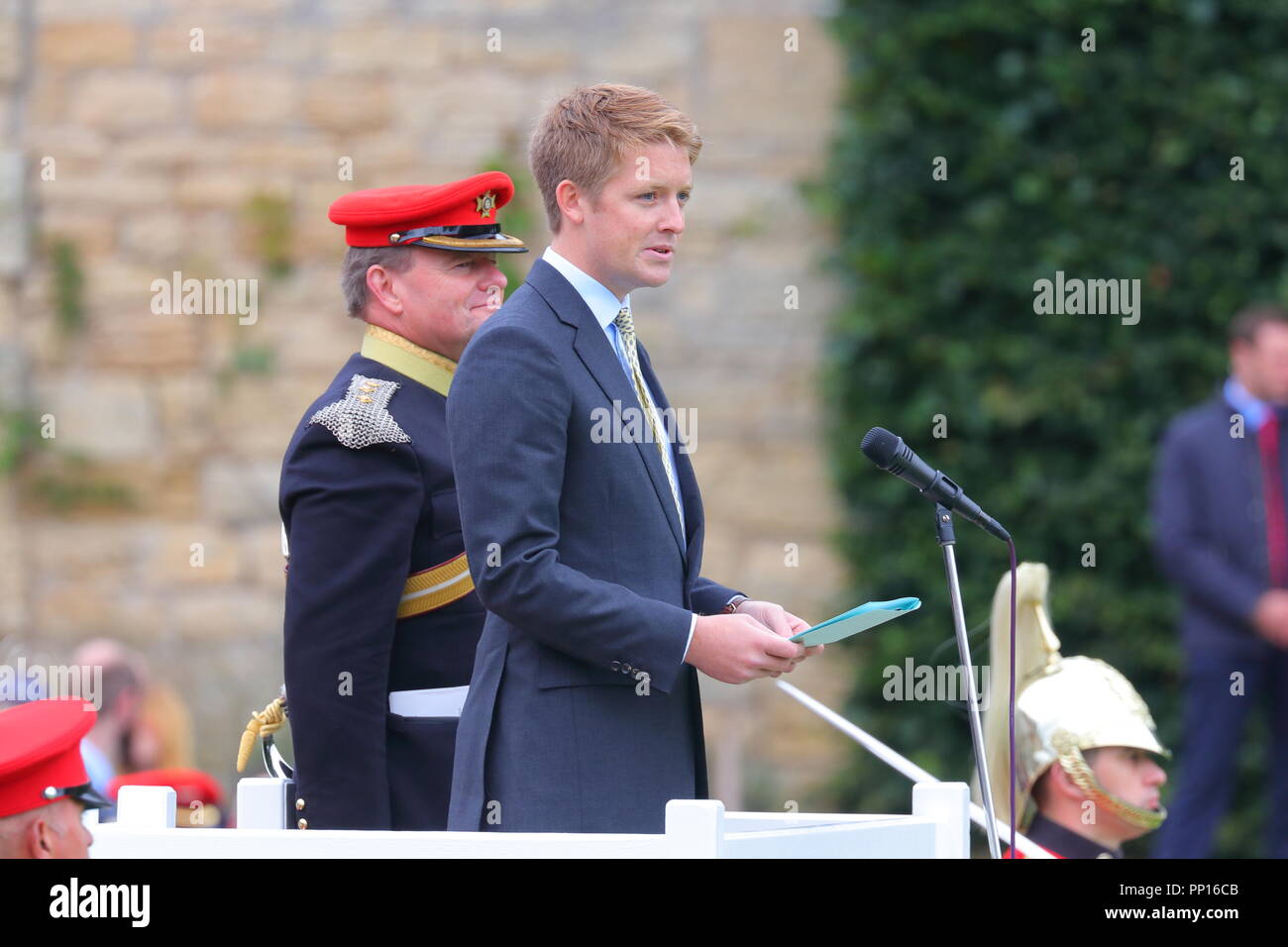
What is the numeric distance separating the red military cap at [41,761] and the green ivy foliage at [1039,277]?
14.2 feet

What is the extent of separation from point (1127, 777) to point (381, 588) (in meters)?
1.70

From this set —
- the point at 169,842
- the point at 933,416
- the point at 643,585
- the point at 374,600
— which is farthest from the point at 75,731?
the point at 933,416

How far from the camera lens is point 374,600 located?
3105 millimetres

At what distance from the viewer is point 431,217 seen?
3428 millimetres

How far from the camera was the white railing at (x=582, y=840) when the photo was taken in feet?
7.59

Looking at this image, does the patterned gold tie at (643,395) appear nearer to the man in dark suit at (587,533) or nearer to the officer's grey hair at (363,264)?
the man in dark suit at (587,533)

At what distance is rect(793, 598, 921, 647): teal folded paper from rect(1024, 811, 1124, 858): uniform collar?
152 cm

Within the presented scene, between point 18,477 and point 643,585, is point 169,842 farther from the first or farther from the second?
point 18,477

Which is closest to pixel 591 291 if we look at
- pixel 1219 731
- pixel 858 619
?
pixel 858 619

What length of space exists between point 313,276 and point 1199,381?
10.5ft

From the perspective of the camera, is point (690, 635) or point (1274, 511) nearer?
point (690, 635)

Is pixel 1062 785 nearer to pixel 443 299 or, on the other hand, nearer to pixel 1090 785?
pixel 1090 785

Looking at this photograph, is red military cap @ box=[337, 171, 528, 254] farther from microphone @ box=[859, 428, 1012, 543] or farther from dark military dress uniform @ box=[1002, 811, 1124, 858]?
dark military dress uniform @ box=[1002, 811, 1124, 858]
